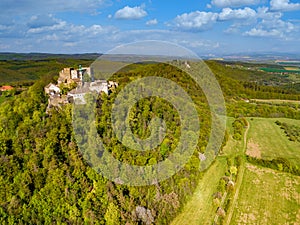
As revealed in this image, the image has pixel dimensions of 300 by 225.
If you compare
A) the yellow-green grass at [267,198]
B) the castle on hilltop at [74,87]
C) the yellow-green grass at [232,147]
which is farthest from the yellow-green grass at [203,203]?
the castle on hilltop at [74,87]

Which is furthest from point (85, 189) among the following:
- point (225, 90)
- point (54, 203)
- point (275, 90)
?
point (275, 90)

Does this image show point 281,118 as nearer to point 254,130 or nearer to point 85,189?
point 254,130

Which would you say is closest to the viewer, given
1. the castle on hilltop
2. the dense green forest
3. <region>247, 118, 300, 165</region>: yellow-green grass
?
the dense green forest

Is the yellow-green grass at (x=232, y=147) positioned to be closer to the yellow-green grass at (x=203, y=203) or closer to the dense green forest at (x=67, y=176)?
the yellow-green grass at (x=203, y=203)

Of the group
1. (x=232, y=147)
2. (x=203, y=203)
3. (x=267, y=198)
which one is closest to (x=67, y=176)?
(x=203, y=203)

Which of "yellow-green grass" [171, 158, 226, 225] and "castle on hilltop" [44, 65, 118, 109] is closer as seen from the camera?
"yellow-green grass" [171, 158, 226, 225]

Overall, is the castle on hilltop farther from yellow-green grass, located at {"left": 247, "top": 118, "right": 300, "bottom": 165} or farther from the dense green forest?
yellow-green grass, located at {"left": 247, "top": 118, "right": 300, "bottom": 165}

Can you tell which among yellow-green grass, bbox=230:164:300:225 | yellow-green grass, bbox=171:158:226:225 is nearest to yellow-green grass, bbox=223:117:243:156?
yellow-green grass, bbox=230:164:300:225
